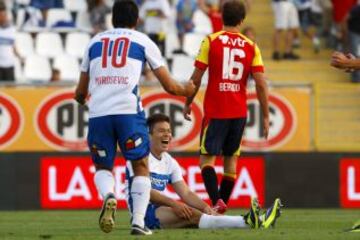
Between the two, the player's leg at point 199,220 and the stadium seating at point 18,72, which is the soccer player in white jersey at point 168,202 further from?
the stadium seating at point 18,72

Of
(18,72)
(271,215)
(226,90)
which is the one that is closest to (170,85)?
(271,215)

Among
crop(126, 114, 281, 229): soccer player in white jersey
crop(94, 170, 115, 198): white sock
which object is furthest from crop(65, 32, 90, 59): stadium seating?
crop(94, 170, 115, 198): white sock

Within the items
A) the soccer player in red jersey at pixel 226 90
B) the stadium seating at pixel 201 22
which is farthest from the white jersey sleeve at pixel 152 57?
the stadium seating at pixel 201 22

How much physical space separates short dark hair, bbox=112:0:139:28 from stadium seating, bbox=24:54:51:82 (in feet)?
37.4

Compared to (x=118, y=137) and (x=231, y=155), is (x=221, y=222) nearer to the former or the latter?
(x=118, y=137)

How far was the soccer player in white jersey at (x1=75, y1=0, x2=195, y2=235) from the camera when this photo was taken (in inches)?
450

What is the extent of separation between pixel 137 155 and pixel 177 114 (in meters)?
7.84

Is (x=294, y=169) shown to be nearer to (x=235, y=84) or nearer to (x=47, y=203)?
(x=47, y=203)

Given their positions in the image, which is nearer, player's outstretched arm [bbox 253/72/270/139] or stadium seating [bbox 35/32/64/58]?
player's outstretched arm [bbox 253/72/270/139]

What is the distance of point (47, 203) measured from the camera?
62.4 ft

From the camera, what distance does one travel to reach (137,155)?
1143 cm

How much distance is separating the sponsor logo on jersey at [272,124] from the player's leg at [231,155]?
4.59 m

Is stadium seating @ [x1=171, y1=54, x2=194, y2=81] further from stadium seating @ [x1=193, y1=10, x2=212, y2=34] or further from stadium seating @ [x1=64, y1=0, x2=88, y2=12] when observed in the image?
stadium seating @ [x1=64, y1=0, x2=88, y2=12]

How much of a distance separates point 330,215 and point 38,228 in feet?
14.4
